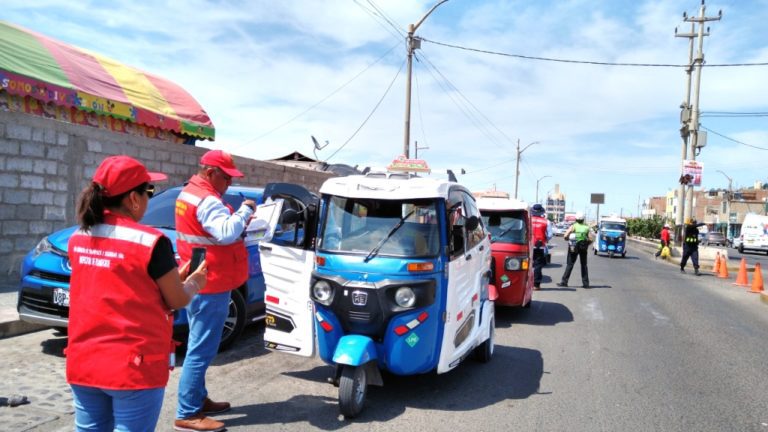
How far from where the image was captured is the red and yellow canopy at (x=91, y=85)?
10414 mm

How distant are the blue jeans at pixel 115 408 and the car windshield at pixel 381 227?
2.65 metres

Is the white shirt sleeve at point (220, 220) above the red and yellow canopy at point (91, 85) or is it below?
below

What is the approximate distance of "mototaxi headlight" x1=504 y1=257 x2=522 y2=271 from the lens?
9188mm

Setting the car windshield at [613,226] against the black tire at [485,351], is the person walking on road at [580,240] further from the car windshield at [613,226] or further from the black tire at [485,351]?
the car windshield at [613,226]

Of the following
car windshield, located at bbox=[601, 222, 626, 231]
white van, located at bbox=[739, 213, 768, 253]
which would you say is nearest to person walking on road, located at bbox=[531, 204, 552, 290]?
car windshield, located at bbox=[601, 222, 626, 231]

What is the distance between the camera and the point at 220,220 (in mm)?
4035

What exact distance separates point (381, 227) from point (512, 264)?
454 cm

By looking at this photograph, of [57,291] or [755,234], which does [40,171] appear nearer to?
[57,291]

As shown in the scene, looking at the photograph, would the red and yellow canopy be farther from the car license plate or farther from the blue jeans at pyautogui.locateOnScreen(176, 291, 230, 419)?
the blue jeans at pyautogui.locateOnScreen(176, 291, 230, 419)

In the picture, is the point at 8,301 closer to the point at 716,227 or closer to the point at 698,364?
the point at 698,364

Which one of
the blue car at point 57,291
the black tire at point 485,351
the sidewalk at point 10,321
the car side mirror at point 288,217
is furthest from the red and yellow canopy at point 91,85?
the black tire at point 485,351

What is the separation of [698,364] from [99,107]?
36.6 feet

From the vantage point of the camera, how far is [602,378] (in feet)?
20.0

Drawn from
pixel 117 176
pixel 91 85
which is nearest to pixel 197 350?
pixel 117 176
